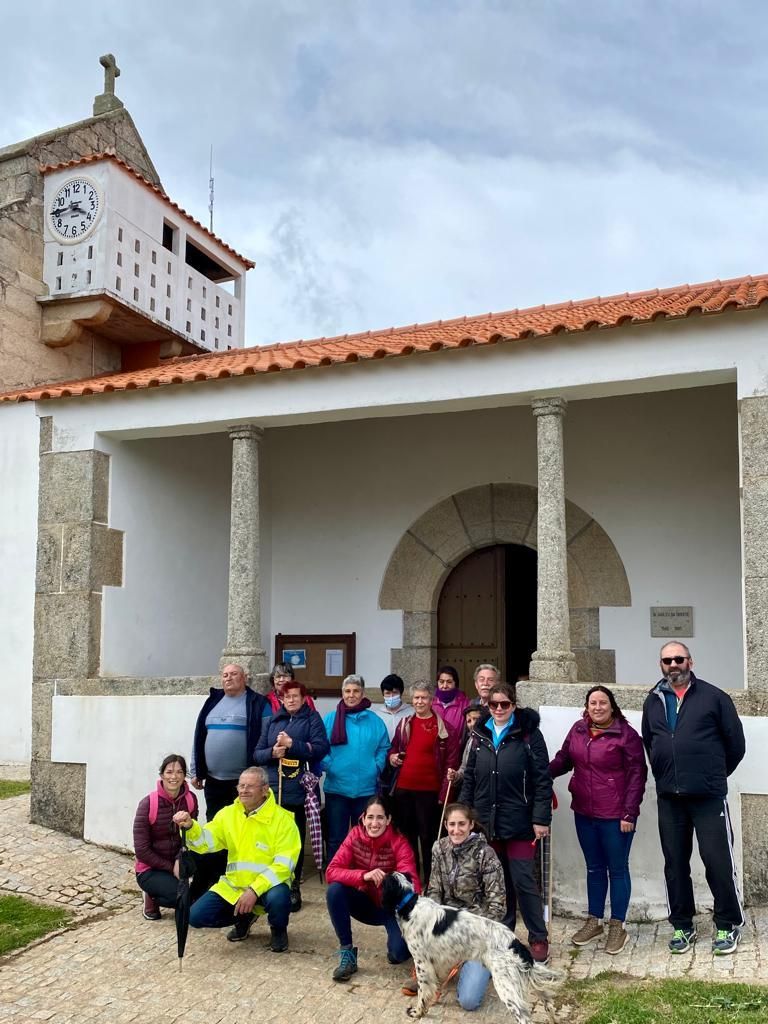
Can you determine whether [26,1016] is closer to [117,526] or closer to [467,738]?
[467,738]

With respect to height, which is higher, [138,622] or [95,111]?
[95,111]

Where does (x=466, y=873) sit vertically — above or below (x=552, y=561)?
below

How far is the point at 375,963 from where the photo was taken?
477 cm

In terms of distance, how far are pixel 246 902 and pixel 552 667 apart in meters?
2.19

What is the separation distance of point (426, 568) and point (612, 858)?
12.3 ft

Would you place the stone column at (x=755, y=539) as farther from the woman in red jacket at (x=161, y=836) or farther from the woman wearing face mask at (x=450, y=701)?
the woman in red jacket at (x=161, y=836)

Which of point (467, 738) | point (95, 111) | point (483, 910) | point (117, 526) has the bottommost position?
point (483, 910)

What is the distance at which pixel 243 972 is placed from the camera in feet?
15.4

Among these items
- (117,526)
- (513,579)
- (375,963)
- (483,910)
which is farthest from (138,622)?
(483,910)

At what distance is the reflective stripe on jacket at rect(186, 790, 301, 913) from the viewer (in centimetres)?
493

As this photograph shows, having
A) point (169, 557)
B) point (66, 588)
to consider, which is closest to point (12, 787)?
point (66, 588)

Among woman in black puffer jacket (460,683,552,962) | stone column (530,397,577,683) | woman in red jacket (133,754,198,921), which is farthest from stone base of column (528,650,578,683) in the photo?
woman in red jacket (133,754,198,921)

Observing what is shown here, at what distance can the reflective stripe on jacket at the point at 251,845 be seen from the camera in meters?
4.93

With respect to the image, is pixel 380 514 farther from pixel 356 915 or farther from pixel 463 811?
pixel 463 811
